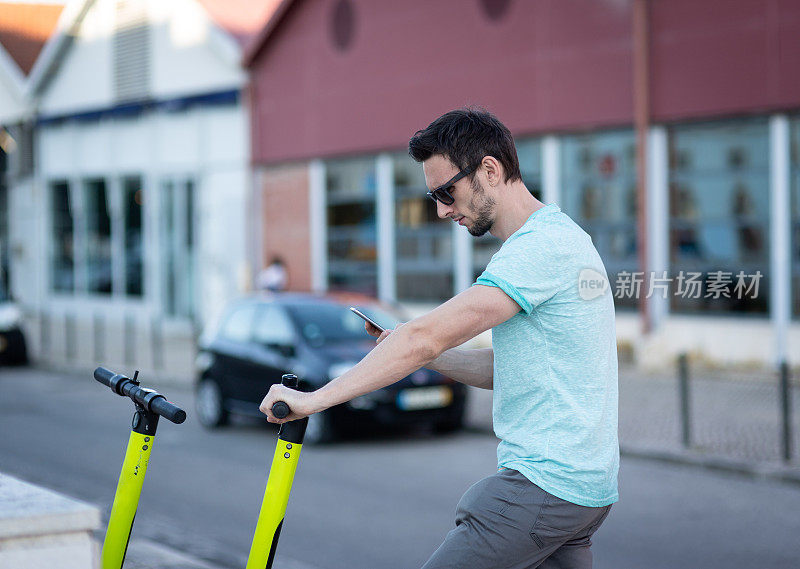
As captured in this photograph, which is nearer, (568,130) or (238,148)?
(568,130)

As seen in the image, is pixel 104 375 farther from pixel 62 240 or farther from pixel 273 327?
pixel 62 240

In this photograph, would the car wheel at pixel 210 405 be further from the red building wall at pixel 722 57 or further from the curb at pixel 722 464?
the red building wall at pixel 722 57

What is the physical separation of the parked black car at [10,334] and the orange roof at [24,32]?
14.9m

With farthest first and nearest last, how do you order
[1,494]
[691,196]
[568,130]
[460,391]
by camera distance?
[568,130]
[691,196]
[460,391]
[1,494]

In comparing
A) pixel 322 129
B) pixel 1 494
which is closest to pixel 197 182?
pixel 322 129

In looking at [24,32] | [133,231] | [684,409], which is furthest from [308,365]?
[24,32]

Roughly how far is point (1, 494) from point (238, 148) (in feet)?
71.1

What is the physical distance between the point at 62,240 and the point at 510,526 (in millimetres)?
30200

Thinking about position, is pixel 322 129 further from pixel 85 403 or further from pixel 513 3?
pixel 85 403

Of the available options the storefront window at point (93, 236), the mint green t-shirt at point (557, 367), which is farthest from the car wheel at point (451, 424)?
the storefront window at point (93, 236)

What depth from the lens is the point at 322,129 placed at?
73.2ft

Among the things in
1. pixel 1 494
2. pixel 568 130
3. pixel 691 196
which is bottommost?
pixel 1 494

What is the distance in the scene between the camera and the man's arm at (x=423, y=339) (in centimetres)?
282

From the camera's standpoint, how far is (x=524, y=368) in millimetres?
2934
